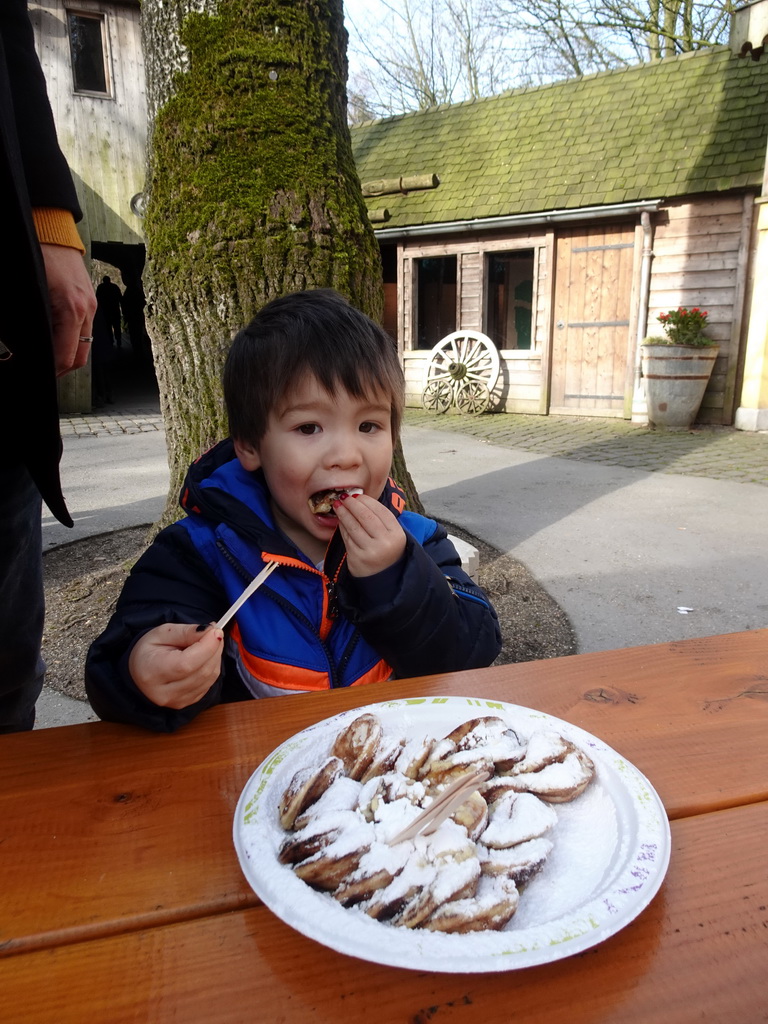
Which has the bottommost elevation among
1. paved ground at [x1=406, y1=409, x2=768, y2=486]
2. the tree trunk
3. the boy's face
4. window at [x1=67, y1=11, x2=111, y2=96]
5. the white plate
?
paved ground at [x1=406, y1=409, x2=768, y2=486]

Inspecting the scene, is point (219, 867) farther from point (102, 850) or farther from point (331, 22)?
point (331, 22)

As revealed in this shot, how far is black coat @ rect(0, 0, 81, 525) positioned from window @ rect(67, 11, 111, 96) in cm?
1015

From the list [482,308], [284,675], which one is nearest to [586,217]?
[482,308]

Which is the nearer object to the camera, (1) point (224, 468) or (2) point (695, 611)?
(1) point (224, 468)

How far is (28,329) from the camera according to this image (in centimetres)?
123

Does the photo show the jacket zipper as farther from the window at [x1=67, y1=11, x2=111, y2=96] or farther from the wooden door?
the window at [x1=67, y1=11, x2=111, y2=96]

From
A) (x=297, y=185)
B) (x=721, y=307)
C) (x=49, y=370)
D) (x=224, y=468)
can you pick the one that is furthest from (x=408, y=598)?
(x=721, y=307)

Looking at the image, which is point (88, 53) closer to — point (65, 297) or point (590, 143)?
point (590, 143)

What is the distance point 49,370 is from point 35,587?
54 cm

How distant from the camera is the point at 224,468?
1.52 meters

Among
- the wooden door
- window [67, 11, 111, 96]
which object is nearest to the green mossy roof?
the wooden door

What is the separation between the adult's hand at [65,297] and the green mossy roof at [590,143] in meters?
8.81

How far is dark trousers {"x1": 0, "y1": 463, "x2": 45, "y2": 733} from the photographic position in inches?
57.6

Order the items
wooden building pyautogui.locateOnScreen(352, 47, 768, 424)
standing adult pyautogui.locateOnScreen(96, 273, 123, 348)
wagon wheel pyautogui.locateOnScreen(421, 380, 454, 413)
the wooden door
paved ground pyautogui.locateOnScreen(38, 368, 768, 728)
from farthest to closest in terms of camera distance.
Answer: standing adult pyautogui.locateOnScreen(96, 273, 123, 348) < wagon wheel pyautogui.locateOnScreen(421, 380, 454, 413) < the wooden door < wooden building pyautogui.locateOnScreen(352, 47, 768, 424) < paved ground pyautogui.locateOnScreen(38, 368, 768, 728)
